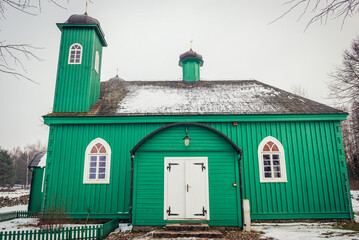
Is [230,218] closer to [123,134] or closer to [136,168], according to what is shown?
[136,168]

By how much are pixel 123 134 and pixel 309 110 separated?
8.85 metres

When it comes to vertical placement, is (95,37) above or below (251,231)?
above

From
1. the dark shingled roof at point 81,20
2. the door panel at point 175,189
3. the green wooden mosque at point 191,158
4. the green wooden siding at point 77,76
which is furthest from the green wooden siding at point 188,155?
the dark shingled roof at point 81,20

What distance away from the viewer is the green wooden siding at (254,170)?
10141 mm

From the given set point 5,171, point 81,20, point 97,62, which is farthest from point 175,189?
point 5,171

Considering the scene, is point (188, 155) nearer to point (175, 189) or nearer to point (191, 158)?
point (191, 158)

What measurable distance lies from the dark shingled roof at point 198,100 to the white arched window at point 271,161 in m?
1.43

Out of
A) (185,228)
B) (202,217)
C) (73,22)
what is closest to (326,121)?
(202,217)

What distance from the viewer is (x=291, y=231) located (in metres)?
8.34

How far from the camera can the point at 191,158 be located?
931cm

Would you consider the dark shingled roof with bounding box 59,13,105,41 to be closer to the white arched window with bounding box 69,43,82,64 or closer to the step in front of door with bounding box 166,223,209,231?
the white arched window with bounding box 69,43,82,64

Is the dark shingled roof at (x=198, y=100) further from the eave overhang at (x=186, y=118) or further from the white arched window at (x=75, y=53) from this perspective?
the white arched window at (x=75, y=53)

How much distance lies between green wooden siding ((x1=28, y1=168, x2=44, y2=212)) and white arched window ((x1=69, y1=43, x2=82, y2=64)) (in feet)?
22.7

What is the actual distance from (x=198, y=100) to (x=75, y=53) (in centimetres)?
715
